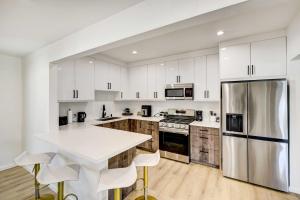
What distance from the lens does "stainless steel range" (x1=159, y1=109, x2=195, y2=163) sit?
3.35 metres

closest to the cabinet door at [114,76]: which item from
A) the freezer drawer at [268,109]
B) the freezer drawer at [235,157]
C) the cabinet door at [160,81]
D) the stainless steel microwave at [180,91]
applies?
the cabinet door at [160,81]

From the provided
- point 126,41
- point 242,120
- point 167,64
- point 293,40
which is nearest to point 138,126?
point 167,64

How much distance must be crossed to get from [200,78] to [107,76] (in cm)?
244

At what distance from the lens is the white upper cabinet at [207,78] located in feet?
11.0

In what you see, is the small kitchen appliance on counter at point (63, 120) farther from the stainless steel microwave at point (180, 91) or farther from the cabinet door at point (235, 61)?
the cabinet door at point (235, 61)

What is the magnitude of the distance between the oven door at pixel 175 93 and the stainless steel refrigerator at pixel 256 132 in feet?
3.65

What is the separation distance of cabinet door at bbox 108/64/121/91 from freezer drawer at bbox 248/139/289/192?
343 cm

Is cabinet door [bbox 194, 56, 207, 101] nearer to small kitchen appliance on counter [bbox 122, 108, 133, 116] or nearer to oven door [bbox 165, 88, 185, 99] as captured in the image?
oven door [bbox 165, 88, 185, 99]

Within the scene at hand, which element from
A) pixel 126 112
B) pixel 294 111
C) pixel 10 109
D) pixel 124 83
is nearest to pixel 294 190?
pixel 294 111

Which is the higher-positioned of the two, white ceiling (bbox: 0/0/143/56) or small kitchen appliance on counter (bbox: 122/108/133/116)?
white ceiling (bbox: 0/0/143/56)

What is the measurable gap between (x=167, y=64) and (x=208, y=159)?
2.54 meters

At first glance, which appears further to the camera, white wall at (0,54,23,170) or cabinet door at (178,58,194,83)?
cabinet door at (178,58,194,83)

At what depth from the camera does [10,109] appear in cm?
333

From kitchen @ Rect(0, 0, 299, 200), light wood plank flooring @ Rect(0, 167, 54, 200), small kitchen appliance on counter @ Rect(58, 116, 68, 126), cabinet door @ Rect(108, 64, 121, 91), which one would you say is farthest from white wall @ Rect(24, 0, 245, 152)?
cabinet door @ Rect(108, 64, 121, 91)
